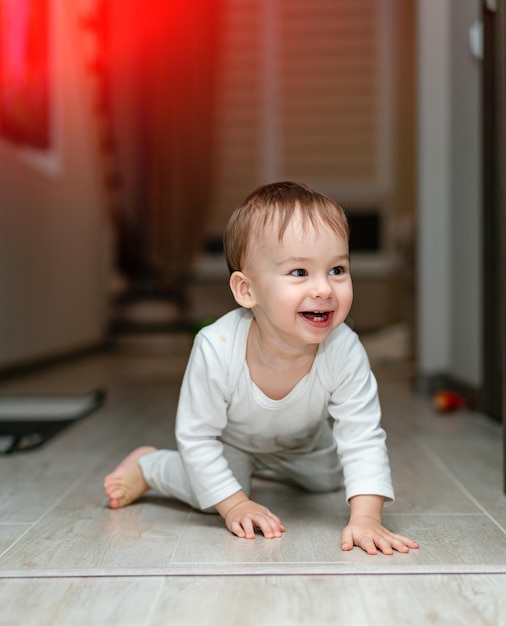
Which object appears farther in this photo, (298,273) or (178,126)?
(178,126)

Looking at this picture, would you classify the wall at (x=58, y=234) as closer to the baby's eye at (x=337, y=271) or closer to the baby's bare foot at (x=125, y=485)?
the baby's bare foot at (x=125, y=485)

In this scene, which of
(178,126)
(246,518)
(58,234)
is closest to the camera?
(246,518)

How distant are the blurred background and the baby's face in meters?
1.53

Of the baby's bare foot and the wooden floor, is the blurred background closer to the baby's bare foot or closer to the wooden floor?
the wooden floor

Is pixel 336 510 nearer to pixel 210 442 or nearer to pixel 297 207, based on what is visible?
pixel 210 442

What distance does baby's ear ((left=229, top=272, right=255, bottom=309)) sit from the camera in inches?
44.4

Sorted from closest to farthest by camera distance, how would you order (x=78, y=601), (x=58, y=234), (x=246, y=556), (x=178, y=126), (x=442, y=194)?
(x=78, y=601)
(x=246, y=556)
(x=442, y=194)
(x=58, y=234)
(x=178, y=126)

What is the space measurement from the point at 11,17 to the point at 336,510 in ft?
8.58

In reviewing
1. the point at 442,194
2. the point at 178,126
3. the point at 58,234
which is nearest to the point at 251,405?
the point at 442,194

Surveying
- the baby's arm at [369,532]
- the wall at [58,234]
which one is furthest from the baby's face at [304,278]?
the wall at [58,234]

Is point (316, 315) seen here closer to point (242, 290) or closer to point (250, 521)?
point (242, 290)

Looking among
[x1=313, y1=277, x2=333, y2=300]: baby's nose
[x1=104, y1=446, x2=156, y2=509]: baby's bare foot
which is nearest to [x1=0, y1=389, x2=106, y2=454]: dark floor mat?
[x1=104, y1=446, x2=156, y2=509]: baby's bare foot

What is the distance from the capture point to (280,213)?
1.07 meters

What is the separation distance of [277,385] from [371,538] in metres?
0.26
